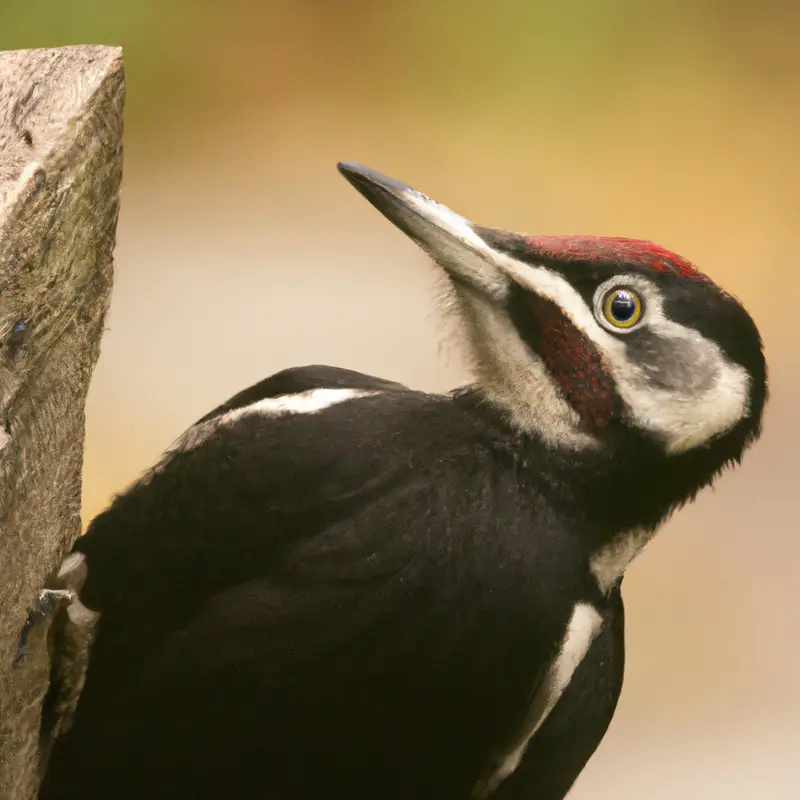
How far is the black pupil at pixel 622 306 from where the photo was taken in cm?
95

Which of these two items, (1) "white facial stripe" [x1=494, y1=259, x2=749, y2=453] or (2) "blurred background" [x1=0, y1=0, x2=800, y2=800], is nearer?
(1) "white facial stripe" [x1=494, y1=259, x2=749, y2=453]

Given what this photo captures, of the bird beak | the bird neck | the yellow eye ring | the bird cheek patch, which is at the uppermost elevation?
the bird beak

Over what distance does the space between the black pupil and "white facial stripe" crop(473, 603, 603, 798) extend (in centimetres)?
25

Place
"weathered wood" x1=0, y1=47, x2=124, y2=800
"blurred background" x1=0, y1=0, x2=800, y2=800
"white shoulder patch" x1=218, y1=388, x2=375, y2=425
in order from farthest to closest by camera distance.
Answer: "blurred background" x1=0, y1=0, x2=800, y2=800 → "white shoulder patch" x1=218, y1=388, x2=375, y2=425 → "weathered wood" x1=0, y1=47, x2=124, y2=800

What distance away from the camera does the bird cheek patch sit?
95 cm

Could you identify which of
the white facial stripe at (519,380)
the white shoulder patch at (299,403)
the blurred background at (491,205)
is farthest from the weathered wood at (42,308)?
the blurred background at (491,205)

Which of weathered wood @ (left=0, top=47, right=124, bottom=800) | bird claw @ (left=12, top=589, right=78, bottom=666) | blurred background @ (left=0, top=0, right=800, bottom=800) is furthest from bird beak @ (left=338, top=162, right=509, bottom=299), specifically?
blurred background @ (left=0, top=0, right=800, bottom=800)

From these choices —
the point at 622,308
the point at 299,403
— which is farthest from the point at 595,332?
the point at 299,403

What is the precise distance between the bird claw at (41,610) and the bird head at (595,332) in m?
0.43

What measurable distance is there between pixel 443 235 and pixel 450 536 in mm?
251

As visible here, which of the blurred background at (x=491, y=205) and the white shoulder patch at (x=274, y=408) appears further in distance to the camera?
the blurred background at (x=491, y=205)

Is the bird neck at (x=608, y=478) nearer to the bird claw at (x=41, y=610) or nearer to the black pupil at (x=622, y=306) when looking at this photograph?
the black pupil at (x=622, y=306)

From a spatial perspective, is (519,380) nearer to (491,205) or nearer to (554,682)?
(554,682)

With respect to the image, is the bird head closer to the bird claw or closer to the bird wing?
the bird wing
